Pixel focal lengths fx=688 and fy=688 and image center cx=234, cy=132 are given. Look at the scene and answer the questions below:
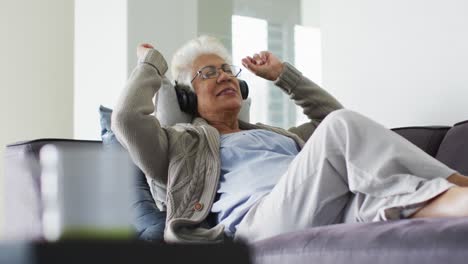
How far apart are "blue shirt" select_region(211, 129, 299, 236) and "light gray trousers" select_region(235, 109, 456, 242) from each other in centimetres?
17

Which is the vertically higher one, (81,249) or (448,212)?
(81,249)

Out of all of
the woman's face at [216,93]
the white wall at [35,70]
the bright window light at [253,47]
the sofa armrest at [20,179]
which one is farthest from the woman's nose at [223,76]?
the bright window light at [253,47]

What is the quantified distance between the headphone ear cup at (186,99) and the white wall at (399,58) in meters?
0.67

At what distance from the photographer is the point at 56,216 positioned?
12.2 inches

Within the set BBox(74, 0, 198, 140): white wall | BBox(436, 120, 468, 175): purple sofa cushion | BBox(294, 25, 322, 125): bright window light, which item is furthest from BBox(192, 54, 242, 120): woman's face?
BBox(294, 25, 322, 125): bright window light

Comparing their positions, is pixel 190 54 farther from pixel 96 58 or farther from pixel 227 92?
pixel 96 58

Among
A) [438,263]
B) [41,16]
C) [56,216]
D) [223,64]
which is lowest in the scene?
[438,263]

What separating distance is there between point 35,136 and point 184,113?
165 centimetres

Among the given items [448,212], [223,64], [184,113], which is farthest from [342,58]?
[448,212]

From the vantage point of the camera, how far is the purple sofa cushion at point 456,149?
5.54ft

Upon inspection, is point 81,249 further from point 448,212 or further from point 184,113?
point 184,113

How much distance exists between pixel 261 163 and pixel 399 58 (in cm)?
75

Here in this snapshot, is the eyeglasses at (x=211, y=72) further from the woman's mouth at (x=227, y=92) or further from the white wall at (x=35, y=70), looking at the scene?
the white wall at (x=35, y=70)

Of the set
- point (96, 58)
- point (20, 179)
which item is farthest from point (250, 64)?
point (96, 58)
